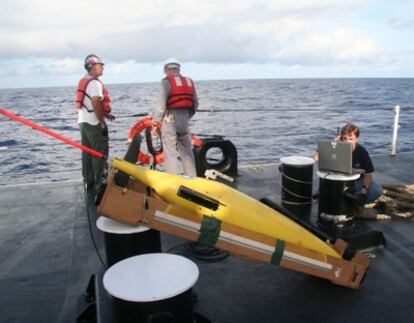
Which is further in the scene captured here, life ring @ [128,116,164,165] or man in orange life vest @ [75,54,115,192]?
life ring @ [128,116,164,165]

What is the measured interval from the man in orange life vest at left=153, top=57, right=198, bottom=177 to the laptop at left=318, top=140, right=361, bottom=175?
1974mm

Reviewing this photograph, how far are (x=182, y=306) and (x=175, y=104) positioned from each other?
11.8ft

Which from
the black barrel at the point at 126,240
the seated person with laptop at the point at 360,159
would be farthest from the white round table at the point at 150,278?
the seated person with laptop at the point at 360,159

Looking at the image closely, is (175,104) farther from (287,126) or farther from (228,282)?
(287,126)

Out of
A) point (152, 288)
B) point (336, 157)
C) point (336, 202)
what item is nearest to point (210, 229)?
point (152, 288)

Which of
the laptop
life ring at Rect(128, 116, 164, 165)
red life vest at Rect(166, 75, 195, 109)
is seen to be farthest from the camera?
life ring at Rect(128, 116, 164, 165)

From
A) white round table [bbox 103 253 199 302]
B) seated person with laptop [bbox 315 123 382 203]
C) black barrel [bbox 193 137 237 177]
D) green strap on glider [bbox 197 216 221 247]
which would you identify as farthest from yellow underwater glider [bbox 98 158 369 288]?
black barrel [bbox 193 137 237 177]

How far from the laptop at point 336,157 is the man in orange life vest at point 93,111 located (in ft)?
9.39

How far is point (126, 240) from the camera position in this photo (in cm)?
272

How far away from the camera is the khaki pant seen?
5.58 m

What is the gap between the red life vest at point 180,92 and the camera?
5270 millimetres

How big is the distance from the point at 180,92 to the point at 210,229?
116 inches

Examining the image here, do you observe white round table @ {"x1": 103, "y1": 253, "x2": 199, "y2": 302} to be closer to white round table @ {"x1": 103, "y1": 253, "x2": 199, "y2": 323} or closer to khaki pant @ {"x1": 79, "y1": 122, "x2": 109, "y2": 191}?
white round table @ {"x1": 103, "y1": 253, "x2": 199, "y2": 323}

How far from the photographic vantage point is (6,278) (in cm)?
350
